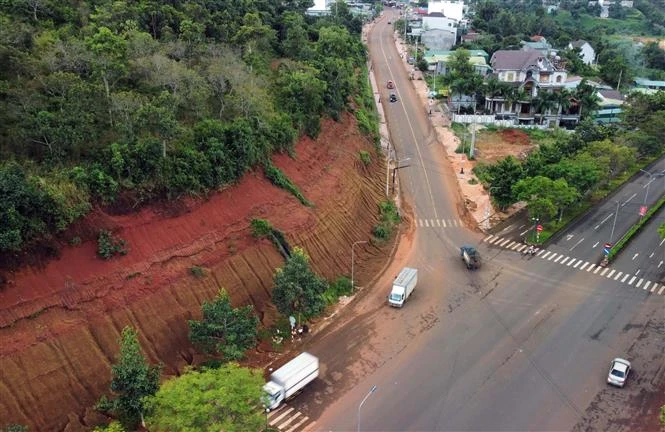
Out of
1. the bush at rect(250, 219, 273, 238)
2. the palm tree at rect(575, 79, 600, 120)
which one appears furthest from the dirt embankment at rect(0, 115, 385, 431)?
the palm tree at rect(575, 79, 600, 120)

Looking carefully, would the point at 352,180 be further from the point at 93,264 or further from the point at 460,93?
the point at 460,93

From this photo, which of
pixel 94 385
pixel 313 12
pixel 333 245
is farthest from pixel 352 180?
pixel 313 12

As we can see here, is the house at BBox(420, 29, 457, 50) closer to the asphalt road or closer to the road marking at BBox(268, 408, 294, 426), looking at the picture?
the asphalt road

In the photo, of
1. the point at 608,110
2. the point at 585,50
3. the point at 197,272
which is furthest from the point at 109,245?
the point at 585,50

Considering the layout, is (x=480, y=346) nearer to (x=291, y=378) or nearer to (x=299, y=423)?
(x=291, y=378)

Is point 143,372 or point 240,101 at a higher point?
point 240,101

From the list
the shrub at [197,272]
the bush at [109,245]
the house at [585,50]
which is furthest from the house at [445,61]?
the bush at [109,245]
